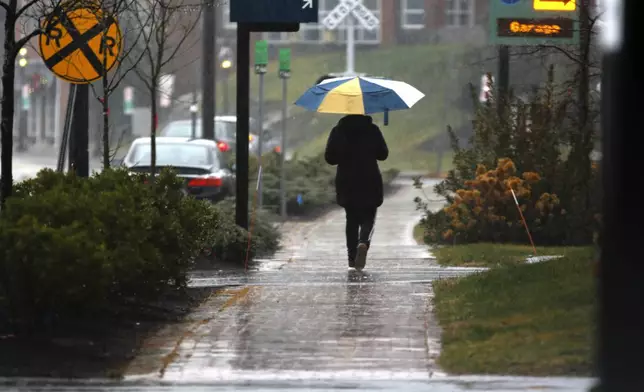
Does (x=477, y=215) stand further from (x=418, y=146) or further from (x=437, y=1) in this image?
(x=437, y=1)

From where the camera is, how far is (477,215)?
18312 millimetres

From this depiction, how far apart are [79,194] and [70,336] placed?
1.36 metres

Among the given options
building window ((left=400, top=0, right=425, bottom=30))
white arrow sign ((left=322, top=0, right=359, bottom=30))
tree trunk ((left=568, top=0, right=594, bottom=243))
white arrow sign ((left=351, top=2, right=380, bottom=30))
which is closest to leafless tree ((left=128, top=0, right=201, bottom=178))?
tree trunk ((left=568, top=0, right=594, bottom=243))

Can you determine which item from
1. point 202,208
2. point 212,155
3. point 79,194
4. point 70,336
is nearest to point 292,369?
point 70,336

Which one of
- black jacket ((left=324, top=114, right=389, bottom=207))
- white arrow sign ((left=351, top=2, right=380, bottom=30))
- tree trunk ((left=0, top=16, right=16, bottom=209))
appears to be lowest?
black jacket ((left=324, top=114, right=389, bottom=207))

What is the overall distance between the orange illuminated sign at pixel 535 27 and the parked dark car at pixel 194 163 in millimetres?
5997

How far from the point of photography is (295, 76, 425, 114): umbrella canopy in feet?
48.3

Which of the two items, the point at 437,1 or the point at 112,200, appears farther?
the point at 437,1

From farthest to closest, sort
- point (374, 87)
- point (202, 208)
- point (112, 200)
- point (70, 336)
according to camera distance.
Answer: point (374, 87), point (202, 208), point (112, 200), point (70, 336)

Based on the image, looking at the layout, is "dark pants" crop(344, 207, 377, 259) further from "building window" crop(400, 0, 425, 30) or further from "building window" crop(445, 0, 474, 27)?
"building window" crop(400, 0, 425, 30)

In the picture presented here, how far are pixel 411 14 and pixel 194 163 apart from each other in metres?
38.8

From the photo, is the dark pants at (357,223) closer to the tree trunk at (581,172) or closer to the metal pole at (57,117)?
the tree trunk at (581,172)

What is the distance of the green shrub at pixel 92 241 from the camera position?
871 centimetres

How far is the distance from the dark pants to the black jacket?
0.21 ft
